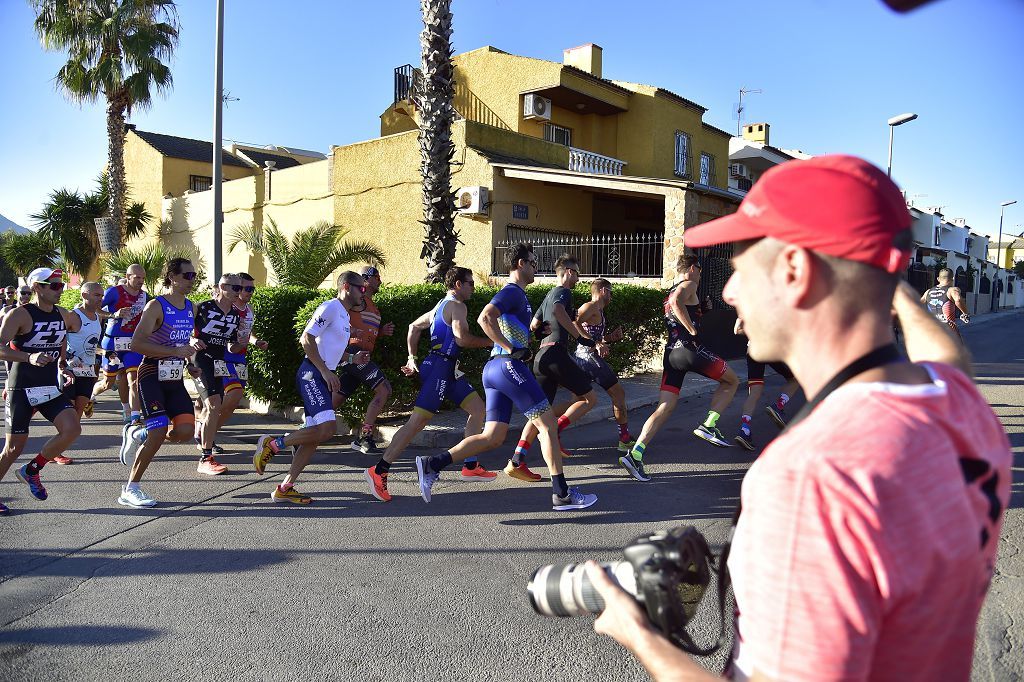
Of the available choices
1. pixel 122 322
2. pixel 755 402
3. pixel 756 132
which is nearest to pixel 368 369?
pixel 122 322

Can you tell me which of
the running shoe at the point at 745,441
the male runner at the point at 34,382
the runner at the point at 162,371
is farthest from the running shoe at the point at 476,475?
the male runner at the point at 34,382

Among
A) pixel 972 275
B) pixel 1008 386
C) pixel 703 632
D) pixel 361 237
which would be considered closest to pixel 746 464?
pixel 703 632

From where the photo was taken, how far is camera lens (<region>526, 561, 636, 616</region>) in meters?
1.36

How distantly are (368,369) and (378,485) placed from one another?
1.86 meters

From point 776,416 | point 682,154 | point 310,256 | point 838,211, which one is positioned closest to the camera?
point 838,211

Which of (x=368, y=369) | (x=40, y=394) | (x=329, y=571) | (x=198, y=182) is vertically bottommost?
(x=329, y=571)

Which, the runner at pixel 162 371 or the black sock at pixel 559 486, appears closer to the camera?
the black sock at pixel 559 486

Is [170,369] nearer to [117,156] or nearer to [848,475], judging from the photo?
[848,475]

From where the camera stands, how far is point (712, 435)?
314 inches

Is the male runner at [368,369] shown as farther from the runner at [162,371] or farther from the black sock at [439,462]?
the black sock at [439,462]

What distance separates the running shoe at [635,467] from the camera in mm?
6590

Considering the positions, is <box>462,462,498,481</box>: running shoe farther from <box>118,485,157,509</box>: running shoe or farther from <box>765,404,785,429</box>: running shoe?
<box>765,404,785,429</box>: running shoe

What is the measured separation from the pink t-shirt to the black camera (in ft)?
0.66

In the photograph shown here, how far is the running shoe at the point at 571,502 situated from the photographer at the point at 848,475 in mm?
4542
